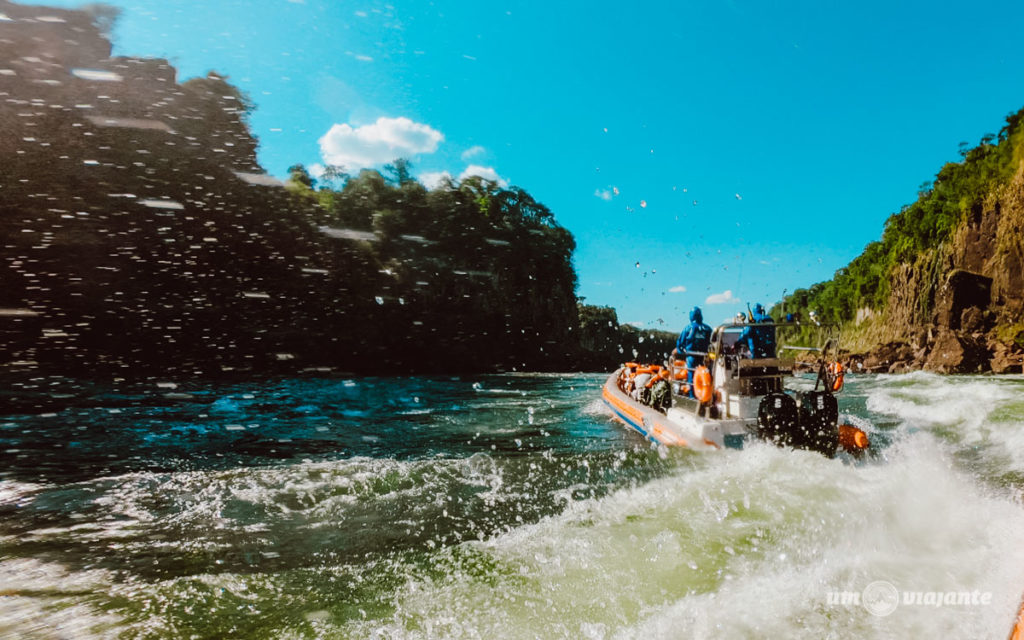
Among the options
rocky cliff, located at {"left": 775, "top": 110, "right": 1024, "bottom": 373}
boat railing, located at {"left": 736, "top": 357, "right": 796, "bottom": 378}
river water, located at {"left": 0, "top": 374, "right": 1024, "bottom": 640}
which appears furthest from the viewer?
rocky cliff, located at {"left": 775, "top": 110, "right": 1024, "bottom": 373}

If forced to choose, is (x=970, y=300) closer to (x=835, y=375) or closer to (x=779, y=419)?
(x=835, y=375)

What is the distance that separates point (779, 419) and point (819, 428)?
59cm

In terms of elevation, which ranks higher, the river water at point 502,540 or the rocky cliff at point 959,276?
the rocky cliff at point 959,276

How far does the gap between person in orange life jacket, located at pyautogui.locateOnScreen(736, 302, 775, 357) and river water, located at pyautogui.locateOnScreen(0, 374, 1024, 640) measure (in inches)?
68.3

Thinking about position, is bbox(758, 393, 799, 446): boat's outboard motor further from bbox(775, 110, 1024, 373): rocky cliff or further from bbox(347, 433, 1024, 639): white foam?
bbox(775, 110, 1024, 373): rocky cliff

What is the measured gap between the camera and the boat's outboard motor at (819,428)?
6.80 metres

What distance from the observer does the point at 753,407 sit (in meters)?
7.34

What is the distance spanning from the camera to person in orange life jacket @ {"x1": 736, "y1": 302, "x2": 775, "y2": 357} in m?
7.91

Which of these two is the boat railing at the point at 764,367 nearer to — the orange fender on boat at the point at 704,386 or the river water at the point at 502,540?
the orange fender on boat at the point at 704,386

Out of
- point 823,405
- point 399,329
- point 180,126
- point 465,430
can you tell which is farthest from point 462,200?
point 823,405

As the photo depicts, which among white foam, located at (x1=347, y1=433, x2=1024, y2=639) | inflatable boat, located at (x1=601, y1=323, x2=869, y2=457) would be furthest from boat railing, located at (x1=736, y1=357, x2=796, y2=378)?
white foam, located at (x1=347, y1=433, x2=1024, y2=639)

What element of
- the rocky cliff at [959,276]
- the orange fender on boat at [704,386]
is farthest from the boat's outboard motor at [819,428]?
the rocky cliff at [959,276]

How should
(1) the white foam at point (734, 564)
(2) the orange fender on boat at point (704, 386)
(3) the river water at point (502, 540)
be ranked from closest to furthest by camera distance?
(1) the white foam at point (734, 564) < (3) the river water at point (502, 540) < (2) the orange fender on boat at point (704, 386)

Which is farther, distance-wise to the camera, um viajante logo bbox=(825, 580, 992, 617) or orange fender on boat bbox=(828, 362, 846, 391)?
orange fender on boat bbox=(828, 362, 846, 391)
